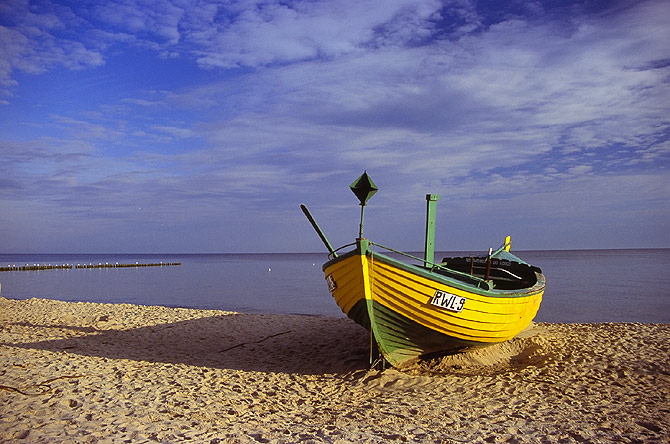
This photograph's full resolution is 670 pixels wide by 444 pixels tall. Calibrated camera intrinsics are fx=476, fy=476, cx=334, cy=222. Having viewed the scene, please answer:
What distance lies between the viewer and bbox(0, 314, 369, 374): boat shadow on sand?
30.4 feet

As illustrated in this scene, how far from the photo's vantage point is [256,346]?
36.0ft

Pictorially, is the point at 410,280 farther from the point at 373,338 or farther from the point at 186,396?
the point at 186,396

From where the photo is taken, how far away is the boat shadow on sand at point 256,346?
345 inches

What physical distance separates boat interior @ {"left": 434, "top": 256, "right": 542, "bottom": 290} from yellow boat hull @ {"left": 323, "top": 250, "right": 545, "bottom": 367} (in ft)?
7.64

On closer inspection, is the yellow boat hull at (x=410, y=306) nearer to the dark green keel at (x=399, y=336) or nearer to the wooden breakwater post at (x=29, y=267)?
the dark green keel at (x=399, y=336)

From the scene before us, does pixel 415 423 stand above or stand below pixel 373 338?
below

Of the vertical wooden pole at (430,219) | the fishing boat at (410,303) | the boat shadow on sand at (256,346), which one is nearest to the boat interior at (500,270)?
the vertical wooden pole at (430,219)

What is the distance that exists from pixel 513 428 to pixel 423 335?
2.19 metres

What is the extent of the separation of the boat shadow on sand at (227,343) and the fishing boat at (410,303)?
1323 mm

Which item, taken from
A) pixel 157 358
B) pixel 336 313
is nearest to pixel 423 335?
pixel 157 358

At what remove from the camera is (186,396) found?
21.8 ft

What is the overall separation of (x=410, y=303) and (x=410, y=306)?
57 millimetres

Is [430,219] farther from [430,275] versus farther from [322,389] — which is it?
[322,389]

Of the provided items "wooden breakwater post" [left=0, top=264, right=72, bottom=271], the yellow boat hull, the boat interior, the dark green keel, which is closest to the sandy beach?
the dark green keel
